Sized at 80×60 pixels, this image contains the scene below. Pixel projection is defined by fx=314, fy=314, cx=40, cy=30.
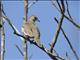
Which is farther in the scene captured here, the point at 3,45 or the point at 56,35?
the point at 3,45

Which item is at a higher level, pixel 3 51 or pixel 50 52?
pixel 50 52

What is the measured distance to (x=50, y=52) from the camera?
5.57ft

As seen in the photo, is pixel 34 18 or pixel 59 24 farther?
pixel 34 18

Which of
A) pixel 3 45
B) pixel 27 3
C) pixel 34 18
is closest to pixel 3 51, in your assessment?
pixel 3 45

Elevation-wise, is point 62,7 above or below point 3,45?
above

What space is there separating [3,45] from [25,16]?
47cm

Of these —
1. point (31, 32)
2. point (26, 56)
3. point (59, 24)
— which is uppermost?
point (59, 24)

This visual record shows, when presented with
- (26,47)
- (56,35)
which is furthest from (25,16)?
(56,35)

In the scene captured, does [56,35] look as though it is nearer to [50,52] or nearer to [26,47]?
[50,52]

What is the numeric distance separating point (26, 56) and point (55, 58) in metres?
2.11

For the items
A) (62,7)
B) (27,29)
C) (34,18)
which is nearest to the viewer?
(62,7)

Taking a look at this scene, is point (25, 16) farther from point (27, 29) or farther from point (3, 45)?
point (3, 45)

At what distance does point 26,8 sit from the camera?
4.16m

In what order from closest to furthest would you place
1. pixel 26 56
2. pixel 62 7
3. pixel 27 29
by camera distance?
pixel 62 7
pixel 26 56
pixel 27 29
